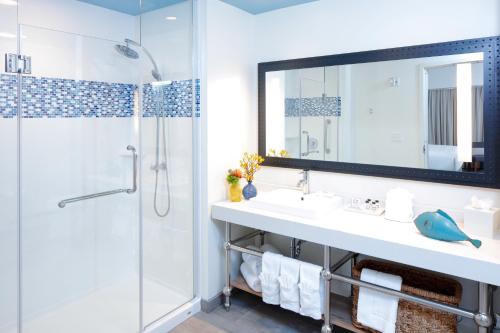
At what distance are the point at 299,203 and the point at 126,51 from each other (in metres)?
1.57

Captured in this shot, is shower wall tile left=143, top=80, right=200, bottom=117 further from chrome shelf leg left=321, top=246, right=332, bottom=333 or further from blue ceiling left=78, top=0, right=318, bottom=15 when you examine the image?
chrome shelf leg left=321, top=246, right=332, bottom=333

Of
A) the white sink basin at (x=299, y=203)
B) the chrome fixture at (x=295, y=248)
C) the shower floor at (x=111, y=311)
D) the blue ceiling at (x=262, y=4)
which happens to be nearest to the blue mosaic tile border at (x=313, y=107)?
the white sink basin at (x=299, y=203)

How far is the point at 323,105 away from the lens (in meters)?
2.69

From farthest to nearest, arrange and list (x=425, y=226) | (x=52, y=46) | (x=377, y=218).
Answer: (x=377, y=218), (x=52, y=46), (x=425, y=226)

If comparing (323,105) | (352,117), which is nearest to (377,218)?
(352,117)

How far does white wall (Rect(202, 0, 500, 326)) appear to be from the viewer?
2.13 metres

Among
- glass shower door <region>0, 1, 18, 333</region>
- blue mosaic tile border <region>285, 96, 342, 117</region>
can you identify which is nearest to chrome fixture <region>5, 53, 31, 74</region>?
glass shower door <region>0, 1, 18, 333</region>

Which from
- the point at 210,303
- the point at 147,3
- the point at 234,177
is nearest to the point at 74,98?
the point at 147,3

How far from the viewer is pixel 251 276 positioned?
271 cm

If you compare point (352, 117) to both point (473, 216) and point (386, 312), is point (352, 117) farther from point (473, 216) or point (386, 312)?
point (386, 312)

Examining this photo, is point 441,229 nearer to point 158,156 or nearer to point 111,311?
point 158,156

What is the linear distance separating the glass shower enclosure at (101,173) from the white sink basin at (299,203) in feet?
1.99

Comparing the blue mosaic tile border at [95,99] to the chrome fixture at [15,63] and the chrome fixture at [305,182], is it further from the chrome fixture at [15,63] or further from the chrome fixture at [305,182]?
the chrome fixture at [305,182]

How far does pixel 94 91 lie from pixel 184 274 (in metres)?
1.47
